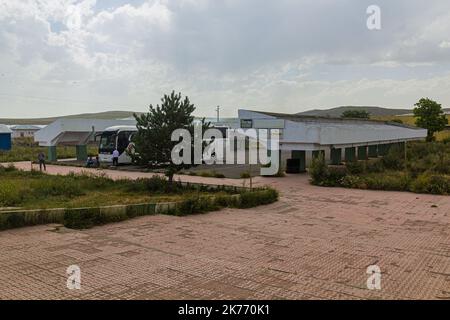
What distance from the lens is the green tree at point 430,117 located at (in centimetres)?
5962

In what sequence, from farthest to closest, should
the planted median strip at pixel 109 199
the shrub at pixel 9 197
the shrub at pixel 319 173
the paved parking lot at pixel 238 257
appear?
the shrub at pixel 319 173 → the shrub at pixel 9 197 → the planted median strip at pixel 109 199 → the paved parking lot at pixel 238 257

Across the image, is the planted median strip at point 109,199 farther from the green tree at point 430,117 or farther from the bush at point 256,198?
the green tree at point 430,117

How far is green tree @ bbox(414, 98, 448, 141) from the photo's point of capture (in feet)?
196

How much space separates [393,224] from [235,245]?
536cm

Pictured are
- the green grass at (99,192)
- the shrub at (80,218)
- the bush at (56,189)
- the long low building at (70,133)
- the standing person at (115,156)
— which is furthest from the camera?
the long low building at (70,133)

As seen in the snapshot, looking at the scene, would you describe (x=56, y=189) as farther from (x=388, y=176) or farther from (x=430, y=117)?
(x=430, y=117)

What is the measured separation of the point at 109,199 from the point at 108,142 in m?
16.0

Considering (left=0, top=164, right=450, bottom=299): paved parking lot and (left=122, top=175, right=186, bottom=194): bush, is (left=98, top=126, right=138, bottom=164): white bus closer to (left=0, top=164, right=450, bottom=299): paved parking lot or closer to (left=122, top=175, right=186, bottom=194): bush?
(left=122, top=175, right=186, bottom=194): bush

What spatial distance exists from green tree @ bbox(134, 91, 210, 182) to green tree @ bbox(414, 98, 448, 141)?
4975 cm

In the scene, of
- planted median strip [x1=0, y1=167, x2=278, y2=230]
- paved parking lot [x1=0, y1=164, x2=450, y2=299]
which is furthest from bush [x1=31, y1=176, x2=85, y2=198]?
paved parking lot [x1=0, y1=164, x2=450, y2=299]

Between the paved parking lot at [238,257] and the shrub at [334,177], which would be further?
the shrub at [334,177]

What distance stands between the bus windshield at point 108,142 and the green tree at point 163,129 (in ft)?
41.8

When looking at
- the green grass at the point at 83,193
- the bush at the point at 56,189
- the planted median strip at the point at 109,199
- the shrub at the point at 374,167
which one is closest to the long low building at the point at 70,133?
the planted median strip at the point at 109,199

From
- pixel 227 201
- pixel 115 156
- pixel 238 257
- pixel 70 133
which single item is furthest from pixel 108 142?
pixel 238 257
